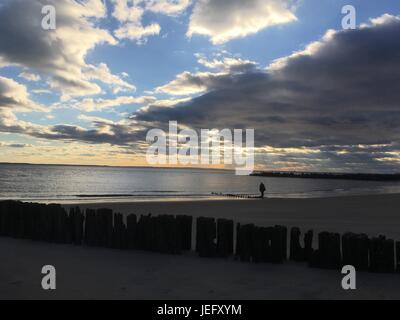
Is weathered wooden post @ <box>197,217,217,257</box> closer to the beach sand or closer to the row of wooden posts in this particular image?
the row of wooden posts

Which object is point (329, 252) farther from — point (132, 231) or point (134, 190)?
point (134, 190)

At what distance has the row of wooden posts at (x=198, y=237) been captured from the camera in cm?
791

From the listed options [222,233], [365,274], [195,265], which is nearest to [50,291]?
[195,265]

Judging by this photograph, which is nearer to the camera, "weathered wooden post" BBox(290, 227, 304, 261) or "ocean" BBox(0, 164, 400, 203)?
"weathered wooden post" BBox(290, 227, 304, 261)

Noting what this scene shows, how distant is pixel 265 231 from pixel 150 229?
115 inches

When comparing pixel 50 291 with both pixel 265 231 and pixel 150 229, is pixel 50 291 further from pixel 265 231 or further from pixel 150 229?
pixel 265 231

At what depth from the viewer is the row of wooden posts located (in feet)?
26.0

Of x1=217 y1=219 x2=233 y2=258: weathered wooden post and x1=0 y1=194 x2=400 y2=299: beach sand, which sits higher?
x1=217 y1=219 x2=233 y2=258: weathered wooden post

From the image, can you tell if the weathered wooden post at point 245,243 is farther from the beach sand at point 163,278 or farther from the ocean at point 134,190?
the ocean at point 134,190

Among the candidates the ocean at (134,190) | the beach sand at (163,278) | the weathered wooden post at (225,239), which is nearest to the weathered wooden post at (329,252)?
the beach sand at (163,278)

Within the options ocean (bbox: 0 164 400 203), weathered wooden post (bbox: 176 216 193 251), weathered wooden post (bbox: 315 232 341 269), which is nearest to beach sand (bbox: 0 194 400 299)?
weathered wooden post (bbox: 315 232 341 269)

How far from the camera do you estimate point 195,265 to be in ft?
27.1

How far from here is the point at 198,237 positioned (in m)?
9.15

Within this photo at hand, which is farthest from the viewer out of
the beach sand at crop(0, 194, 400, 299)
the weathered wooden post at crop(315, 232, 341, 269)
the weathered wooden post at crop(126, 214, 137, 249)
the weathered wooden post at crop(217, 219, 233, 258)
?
the weathered wooden post at crop(126, 214, 137, 249)
